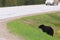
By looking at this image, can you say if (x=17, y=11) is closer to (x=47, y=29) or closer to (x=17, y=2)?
(x=17, y=2)

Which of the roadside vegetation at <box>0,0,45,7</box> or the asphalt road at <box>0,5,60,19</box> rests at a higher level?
the asphalt road at <box>0,5,60,19</box>

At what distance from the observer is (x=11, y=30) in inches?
588

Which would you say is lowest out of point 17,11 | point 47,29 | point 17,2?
point 17,2

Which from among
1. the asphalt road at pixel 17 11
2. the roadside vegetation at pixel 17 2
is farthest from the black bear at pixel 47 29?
the roadside vegetation at pixel 17 2

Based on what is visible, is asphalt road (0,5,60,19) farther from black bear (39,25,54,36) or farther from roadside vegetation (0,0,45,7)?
black bear (39,25,54,36)

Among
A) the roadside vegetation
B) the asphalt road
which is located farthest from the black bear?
the roadside vegetation

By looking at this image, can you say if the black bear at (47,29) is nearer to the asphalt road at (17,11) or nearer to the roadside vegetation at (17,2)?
the asphalt road at (17,11)

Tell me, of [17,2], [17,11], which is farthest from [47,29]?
[17,2]

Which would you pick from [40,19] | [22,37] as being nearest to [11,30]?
[22,37]

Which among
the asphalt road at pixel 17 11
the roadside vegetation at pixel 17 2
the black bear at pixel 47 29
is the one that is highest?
the black bear at pixel 47 29

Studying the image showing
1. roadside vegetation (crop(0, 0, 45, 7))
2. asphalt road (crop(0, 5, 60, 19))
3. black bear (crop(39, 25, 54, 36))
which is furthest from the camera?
roadside vegetation (crop(0, 0, 45, 7))

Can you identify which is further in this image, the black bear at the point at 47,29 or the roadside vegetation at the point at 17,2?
the roadside vegetation at the point at 17,2

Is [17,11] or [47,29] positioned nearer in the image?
[47,29]

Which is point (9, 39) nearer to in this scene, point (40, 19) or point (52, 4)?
point (40, 19)
